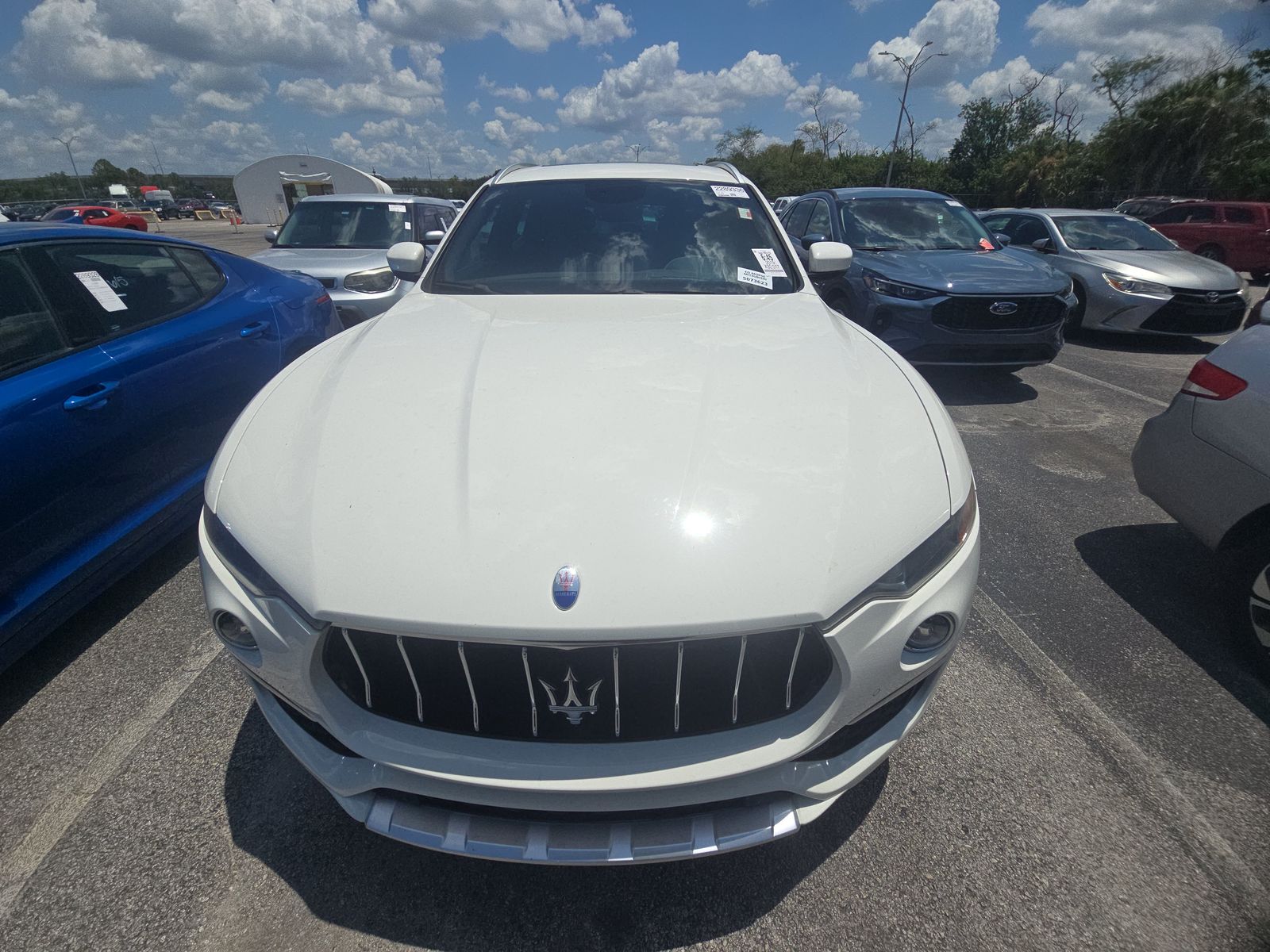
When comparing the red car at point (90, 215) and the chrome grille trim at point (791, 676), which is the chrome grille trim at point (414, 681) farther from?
the red car at point (90, 215)

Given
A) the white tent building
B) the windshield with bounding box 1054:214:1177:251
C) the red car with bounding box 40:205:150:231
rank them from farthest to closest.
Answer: the white tent building, the red car with bounding box 40:205:150:231, the windshield with bounding box 1054:214:1177:251

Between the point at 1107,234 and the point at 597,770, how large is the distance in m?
9.47

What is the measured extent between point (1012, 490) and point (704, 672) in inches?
128

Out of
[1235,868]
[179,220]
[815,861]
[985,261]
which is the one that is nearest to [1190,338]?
[985,261]

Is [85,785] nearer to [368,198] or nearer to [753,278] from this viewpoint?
[753,278]

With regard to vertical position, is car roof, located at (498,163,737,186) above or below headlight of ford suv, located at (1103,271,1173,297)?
above

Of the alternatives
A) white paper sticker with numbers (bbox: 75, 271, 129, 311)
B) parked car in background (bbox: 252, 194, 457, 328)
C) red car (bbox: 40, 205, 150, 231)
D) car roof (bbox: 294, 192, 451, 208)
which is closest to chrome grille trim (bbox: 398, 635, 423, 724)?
white paper sticker with numbers (bbox: 75, 271, 129, 311)

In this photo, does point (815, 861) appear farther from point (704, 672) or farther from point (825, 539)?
point (825, 539)

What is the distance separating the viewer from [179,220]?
5238 centimetres

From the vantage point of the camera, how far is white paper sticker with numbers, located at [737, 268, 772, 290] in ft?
8.59

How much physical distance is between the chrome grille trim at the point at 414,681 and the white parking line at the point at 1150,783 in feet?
6.56

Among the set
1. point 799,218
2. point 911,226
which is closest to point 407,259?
point 911,226

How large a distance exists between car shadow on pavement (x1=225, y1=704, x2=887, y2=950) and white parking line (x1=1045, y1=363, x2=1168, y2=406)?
18.4 ft

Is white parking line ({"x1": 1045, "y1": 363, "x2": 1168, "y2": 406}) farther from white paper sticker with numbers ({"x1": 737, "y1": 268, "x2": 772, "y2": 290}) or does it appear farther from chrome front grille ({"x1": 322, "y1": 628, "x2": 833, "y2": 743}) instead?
chrome front grille ({"x1": 322, "y1": 628, "x2": 833, "y2": 743})
